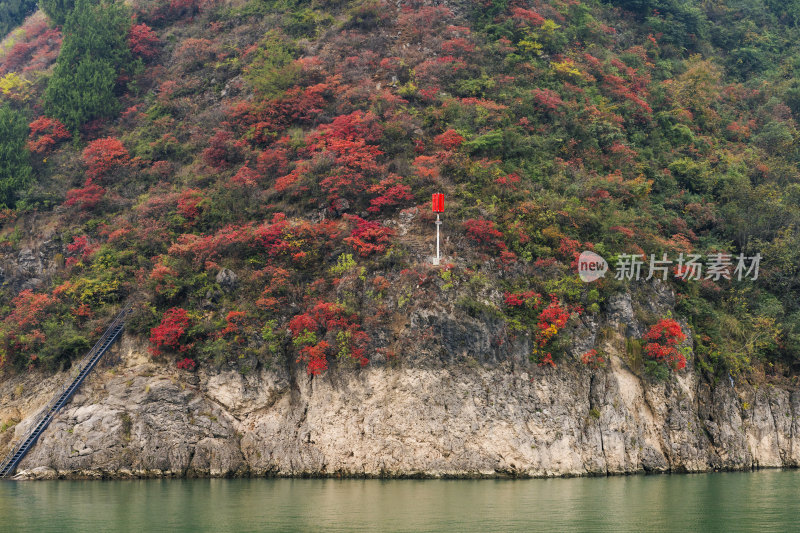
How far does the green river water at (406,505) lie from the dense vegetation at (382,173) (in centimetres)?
656

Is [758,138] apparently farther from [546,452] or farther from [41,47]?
[41,47]

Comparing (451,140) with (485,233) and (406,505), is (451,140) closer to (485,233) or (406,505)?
(485,233)

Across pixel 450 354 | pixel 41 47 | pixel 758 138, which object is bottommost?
pixel 450 354

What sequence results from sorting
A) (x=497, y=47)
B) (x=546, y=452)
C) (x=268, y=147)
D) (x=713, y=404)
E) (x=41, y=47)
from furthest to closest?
(x=41, y=47) < (x=497, y=47) < (x=268, y=147) < (x=713, y=404) < (x=546, y=452)

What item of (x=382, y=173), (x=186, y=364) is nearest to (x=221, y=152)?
(x=382, y=173)

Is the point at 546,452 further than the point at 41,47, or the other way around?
the point at 41,47

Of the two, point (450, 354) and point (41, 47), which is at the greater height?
point (41, 47)

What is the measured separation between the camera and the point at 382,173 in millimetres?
38281

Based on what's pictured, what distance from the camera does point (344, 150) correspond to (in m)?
38.7

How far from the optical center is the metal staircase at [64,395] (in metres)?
31.7

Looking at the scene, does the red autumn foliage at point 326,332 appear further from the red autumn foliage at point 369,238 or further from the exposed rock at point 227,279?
the exposed rock at point 227,279

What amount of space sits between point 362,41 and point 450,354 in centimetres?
2310

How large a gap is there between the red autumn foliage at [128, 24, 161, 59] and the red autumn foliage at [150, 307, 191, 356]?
920 inches

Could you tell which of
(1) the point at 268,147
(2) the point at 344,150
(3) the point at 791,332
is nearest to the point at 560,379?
(3) the point at 791,332
